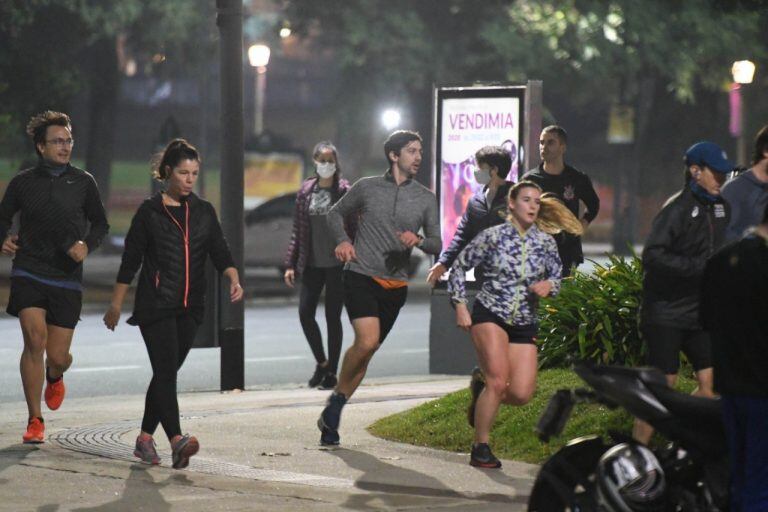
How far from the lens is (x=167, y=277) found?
9992 millimetres

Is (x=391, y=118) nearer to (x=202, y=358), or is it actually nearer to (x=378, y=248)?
(x=202, y=358)

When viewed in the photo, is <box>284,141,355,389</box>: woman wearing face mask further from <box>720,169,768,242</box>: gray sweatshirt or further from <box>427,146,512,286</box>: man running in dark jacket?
<box>720,169,768,242</box>: gray sweatshirt

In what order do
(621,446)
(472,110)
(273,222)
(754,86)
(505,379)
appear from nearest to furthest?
1. (621,446)
2. (505,379)
3. (472,110)
4. (273,222)
5. (754,86)

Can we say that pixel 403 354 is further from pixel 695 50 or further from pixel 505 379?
pixel 695 50

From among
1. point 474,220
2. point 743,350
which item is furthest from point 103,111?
point 743,350

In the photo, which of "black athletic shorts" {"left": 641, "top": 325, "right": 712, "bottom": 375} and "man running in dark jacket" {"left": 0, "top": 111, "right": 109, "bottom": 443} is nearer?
"black athletic shorts" {"left": 641, "top": 325, "right": 712, "bottom": 375}

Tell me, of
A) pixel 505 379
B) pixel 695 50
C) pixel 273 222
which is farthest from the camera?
pixel 695 50

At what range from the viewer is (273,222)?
3114cm

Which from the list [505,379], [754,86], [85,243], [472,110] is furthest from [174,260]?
[754,86]

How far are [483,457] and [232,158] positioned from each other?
544 cm

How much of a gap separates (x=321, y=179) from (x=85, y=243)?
156 inches

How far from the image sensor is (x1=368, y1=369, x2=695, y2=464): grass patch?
10367mm

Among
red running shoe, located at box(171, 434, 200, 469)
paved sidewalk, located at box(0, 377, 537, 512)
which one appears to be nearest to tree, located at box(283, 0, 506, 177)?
paved sidewalk, located at box(0, 377, 537, 512)

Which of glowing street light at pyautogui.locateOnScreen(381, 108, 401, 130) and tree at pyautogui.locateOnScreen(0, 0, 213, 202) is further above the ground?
tree at pyautogui.locateOnScreen(0, 0, 213, 202)
